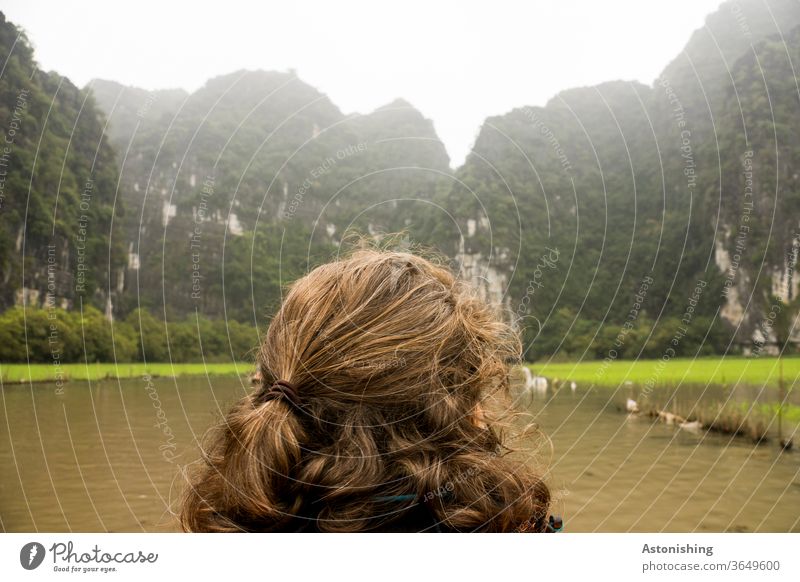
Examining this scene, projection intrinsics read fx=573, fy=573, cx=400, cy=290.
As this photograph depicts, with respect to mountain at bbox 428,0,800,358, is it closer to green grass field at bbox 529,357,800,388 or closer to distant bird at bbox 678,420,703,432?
green grass field at bbox 529,357,800,388

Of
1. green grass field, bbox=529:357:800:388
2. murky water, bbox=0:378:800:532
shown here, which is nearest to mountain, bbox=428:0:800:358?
green grass field, bbox=529:357:800:388

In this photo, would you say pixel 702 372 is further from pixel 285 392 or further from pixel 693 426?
pixel 285 392

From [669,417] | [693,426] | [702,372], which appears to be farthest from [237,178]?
[702,372]

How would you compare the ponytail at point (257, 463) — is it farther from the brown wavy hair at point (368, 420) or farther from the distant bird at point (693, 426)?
the distant bird at point (693, 426)

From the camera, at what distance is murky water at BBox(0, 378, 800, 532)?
3174mm

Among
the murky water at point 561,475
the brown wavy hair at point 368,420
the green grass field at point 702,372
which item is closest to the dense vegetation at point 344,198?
the green grass field at point 702,372

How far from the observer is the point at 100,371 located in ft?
24.3

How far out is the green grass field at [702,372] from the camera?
12.7 ft

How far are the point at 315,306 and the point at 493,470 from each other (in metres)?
0.29

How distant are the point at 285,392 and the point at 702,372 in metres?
10.3

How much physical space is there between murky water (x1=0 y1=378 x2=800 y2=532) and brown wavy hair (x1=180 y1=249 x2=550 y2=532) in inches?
58.4
